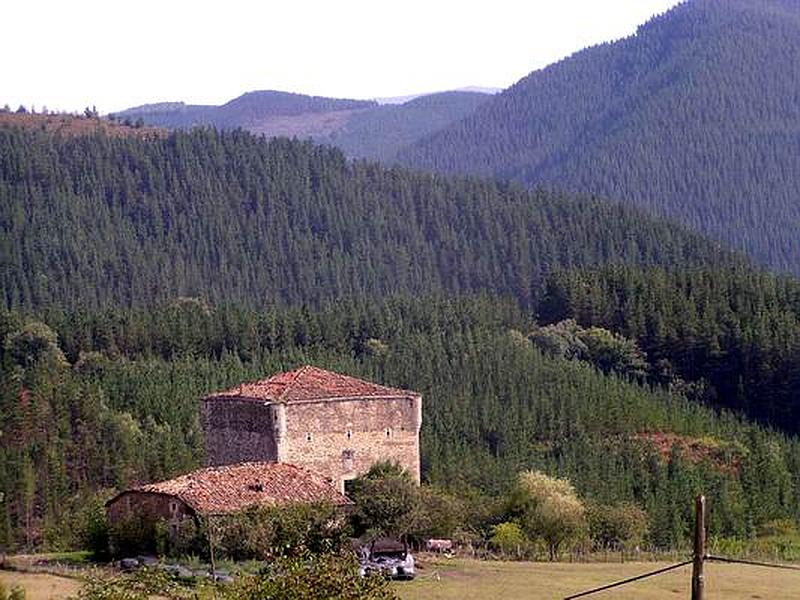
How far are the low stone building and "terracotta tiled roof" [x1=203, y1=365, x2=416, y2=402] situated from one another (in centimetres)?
599

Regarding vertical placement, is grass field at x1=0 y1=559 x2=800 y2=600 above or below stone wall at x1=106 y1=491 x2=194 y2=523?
below

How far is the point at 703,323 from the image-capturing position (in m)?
131

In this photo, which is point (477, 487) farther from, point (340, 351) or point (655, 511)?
point (340, 351)

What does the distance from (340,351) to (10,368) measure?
2503 centimetres

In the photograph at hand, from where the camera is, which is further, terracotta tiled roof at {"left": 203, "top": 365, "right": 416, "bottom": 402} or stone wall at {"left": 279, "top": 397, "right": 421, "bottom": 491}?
terracotta tiled roof at {"left": 203, "top": 365, "right": 416, "bottom": 402}

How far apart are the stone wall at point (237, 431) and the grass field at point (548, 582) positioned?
12652 mm

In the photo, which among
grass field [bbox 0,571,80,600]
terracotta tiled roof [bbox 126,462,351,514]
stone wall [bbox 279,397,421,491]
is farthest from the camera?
stone wall [bbox 279,397,421,491]

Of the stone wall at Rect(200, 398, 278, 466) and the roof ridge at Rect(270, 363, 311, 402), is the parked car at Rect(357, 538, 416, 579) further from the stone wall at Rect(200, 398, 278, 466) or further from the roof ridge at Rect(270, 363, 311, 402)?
the roof ridge at Rect(270, 363, 311, 402)

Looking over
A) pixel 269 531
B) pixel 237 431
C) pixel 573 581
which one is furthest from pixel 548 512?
pixel 269 531

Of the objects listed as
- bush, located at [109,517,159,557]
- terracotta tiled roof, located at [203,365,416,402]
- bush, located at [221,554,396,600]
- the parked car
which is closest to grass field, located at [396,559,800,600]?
the parked car

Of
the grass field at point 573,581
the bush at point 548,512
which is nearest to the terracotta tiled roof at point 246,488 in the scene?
the grass field at point 573,581

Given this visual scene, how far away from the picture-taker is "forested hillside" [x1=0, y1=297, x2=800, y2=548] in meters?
81.7

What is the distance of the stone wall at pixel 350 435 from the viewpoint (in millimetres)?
69812

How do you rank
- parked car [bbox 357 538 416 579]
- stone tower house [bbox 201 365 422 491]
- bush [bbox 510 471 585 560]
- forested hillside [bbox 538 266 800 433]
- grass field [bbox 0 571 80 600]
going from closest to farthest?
grass field [bbox 0 571 80 600], parked car [bbox 357 538 416 579], bush [bbox 510 471 585 560], stone tower house [bbox 201 365 422 491], forested hillside [bbox 538 266 800 433]
